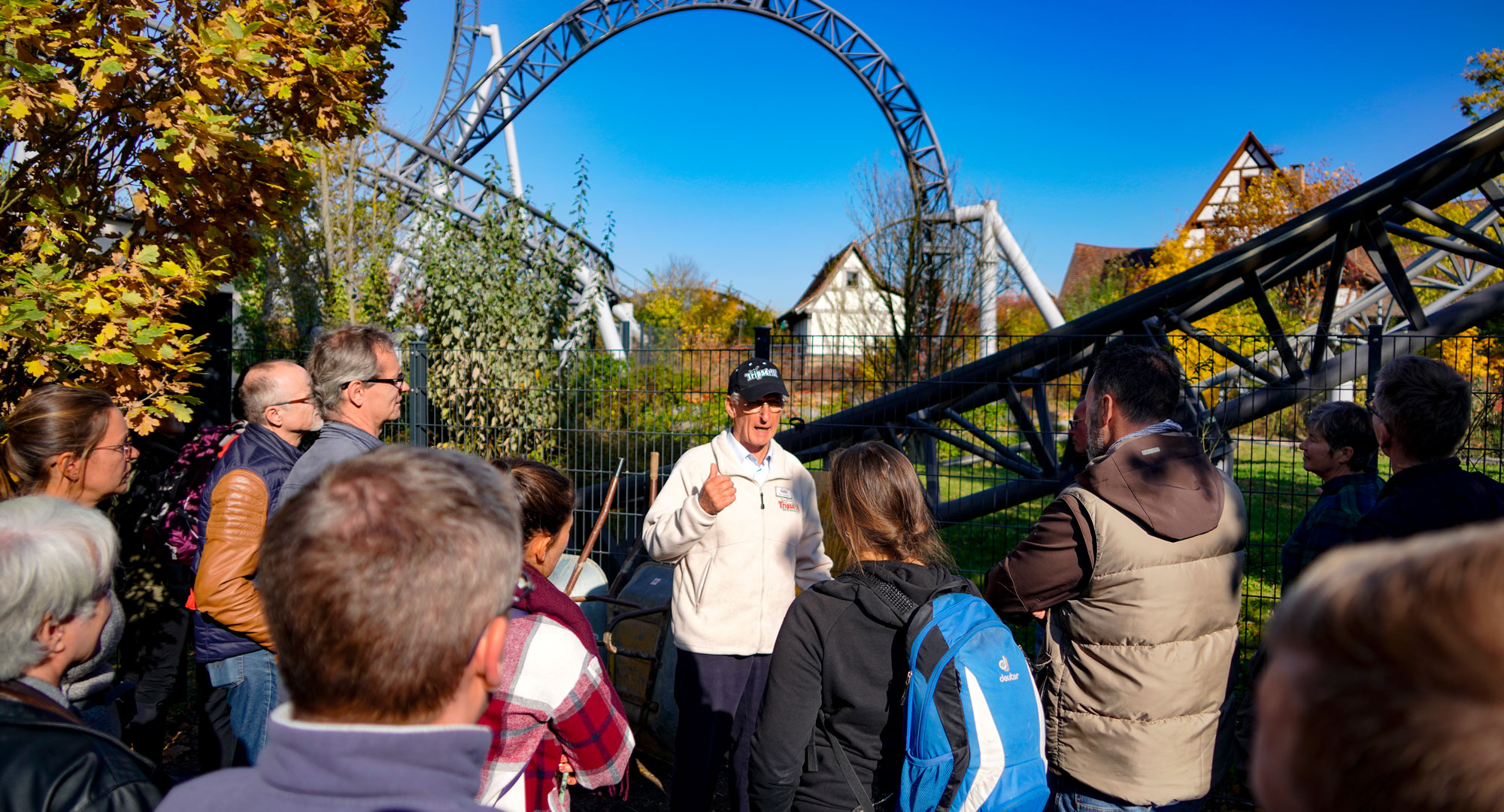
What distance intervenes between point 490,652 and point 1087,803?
1.95m

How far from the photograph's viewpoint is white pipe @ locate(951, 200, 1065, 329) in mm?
12898

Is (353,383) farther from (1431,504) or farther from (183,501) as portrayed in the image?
(1431,504)

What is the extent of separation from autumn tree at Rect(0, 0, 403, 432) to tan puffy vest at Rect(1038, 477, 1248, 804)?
10.2 ft

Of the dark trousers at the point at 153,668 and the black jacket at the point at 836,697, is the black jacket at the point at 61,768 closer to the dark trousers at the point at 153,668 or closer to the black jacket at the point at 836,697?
the black jacket at the point at 836,697

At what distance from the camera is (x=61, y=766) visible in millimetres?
1316

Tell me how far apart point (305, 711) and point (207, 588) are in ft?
6.84


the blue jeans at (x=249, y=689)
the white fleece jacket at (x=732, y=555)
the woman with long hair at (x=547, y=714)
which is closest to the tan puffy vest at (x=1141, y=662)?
the white fleece jacket at (x=732, y=555)

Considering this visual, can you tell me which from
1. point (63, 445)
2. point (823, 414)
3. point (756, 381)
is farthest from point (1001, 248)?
point (63, 445)

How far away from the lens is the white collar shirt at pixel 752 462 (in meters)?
3.31

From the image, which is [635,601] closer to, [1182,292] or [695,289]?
[1182,292]

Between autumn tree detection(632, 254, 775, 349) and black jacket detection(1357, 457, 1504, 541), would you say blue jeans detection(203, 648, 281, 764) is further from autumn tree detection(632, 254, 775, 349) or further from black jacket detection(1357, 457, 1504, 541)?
autumn tree detection(632, 254, 775, 349)

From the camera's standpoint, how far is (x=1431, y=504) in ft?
7.81

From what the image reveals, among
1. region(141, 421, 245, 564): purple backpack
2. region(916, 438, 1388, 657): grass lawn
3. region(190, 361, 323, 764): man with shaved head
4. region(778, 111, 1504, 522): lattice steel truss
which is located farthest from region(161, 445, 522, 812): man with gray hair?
region(778, 111, 1504, 522): lattice steel truss

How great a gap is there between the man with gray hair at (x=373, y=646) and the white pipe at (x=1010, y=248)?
1219 cm
